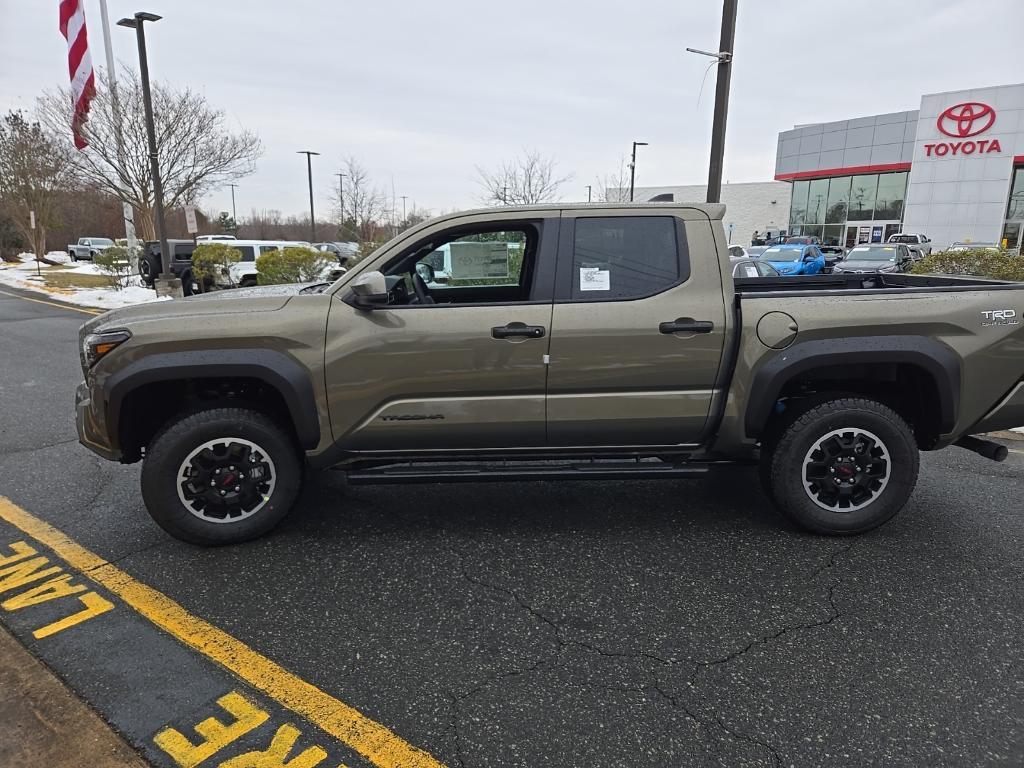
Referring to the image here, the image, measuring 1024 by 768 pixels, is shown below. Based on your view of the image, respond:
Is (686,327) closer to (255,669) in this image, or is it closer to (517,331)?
(517,331)

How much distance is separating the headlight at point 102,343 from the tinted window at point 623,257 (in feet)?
7.80

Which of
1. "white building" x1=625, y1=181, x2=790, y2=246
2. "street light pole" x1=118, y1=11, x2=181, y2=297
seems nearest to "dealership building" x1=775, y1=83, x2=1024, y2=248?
"white building" x1=625, y1=181, x2=790, y2=246

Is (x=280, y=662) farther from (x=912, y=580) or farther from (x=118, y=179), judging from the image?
(x=118, y=179)

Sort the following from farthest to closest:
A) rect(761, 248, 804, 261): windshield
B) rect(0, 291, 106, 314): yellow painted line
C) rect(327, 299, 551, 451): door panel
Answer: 1. rect(761, 248, 804, 261): windshield
2. rect(0, 291, 106, 314): yellow painted line
3. rect(327, 299, 551, 451): door panel

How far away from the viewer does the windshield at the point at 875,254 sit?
2047cm

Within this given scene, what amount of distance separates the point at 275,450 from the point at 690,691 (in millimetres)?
2351

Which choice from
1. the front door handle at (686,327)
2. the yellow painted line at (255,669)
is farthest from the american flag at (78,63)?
the front door handle at (686,327)

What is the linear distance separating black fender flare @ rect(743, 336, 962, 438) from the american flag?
19473mm

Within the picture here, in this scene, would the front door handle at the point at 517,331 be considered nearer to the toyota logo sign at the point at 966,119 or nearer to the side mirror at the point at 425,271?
the side mirror at the point at 425,271

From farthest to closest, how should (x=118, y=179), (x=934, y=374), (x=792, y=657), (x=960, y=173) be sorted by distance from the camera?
(x=960, y=173)
(x=118, y=179)
(x=934, y=374)
(x=792, y=657)

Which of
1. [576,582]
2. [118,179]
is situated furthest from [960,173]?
[576,582]

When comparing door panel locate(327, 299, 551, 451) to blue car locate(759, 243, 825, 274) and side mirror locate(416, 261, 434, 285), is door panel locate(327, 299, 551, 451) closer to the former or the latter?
side mirror locate(416, 261, 434, 285)

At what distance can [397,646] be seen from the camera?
2.76 metres

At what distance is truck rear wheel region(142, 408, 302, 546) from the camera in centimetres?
346
